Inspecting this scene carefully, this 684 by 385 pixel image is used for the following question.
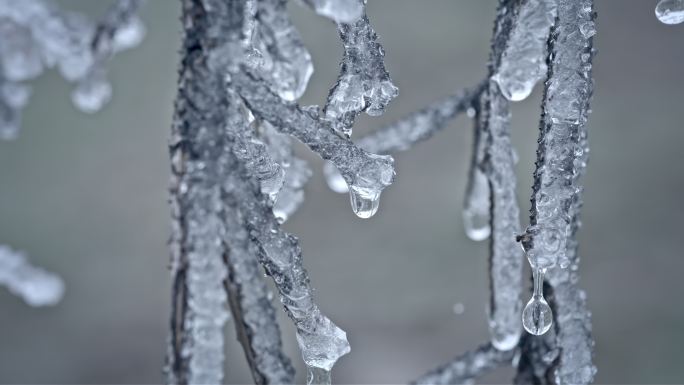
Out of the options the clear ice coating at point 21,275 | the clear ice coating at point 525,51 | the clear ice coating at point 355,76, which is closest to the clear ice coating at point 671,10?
the clear ice coating at point 525,51

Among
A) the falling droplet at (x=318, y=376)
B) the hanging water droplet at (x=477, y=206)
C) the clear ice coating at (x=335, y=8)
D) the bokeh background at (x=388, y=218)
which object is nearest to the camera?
the clear ice coating at (x=335, y=8)

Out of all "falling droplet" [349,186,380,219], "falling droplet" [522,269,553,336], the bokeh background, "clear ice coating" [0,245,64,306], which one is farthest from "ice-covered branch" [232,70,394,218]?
the bokeh background

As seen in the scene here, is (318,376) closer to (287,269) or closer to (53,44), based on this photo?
(287,269)

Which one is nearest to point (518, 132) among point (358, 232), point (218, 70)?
point (358, 232)

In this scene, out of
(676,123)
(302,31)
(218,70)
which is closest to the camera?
(218,70)

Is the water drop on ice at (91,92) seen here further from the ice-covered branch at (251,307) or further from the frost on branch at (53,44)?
the ice-covered branch at (251,307)

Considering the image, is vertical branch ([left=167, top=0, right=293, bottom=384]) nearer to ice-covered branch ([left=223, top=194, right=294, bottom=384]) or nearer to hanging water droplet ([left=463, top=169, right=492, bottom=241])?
ice-covered branch ([left=223, top=194, right=294, bottom=384])

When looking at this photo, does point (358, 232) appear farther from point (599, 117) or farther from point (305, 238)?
point (599, 117)
